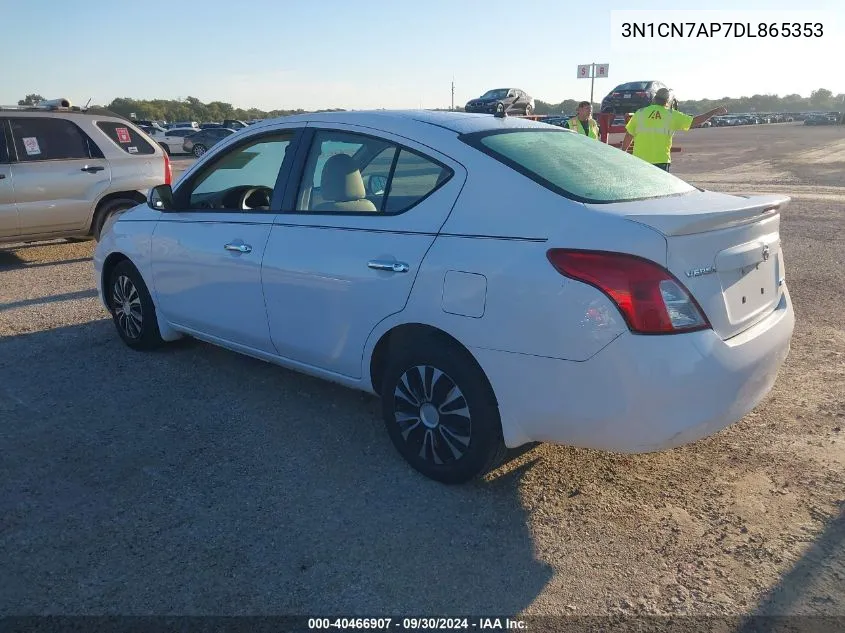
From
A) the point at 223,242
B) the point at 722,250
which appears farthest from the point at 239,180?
the point at 722,250

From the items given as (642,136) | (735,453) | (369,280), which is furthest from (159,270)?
(642,136)

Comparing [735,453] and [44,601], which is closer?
[44,601]

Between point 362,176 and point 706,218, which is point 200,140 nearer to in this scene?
point 362,176

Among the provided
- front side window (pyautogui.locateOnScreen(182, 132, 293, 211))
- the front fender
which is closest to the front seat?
front side window (pyautogui.locateOnScreen(182, 132, 293, 211))

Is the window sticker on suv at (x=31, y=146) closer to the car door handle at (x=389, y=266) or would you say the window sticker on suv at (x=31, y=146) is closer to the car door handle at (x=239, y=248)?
the car door handle at (x=239, y=248)

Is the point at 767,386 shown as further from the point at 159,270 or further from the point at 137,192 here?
the point at 137,192

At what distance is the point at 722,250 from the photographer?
296cm

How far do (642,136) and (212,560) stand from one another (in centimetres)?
830

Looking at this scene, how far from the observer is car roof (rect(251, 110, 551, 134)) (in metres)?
3.64

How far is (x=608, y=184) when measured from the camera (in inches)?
132

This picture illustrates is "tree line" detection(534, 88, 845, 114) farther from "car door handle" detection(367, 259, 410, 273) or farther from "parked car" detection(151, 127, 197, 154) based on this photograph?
"car door handle" detection(367, 259, 410, 273)

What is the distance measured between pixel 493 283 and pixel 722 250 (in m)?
0.95

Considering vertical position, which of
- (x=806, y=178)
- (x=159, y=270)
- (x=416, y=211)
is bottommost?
(x=806, y=178)

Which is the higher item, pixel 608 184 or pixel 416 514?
pixel 608 184
